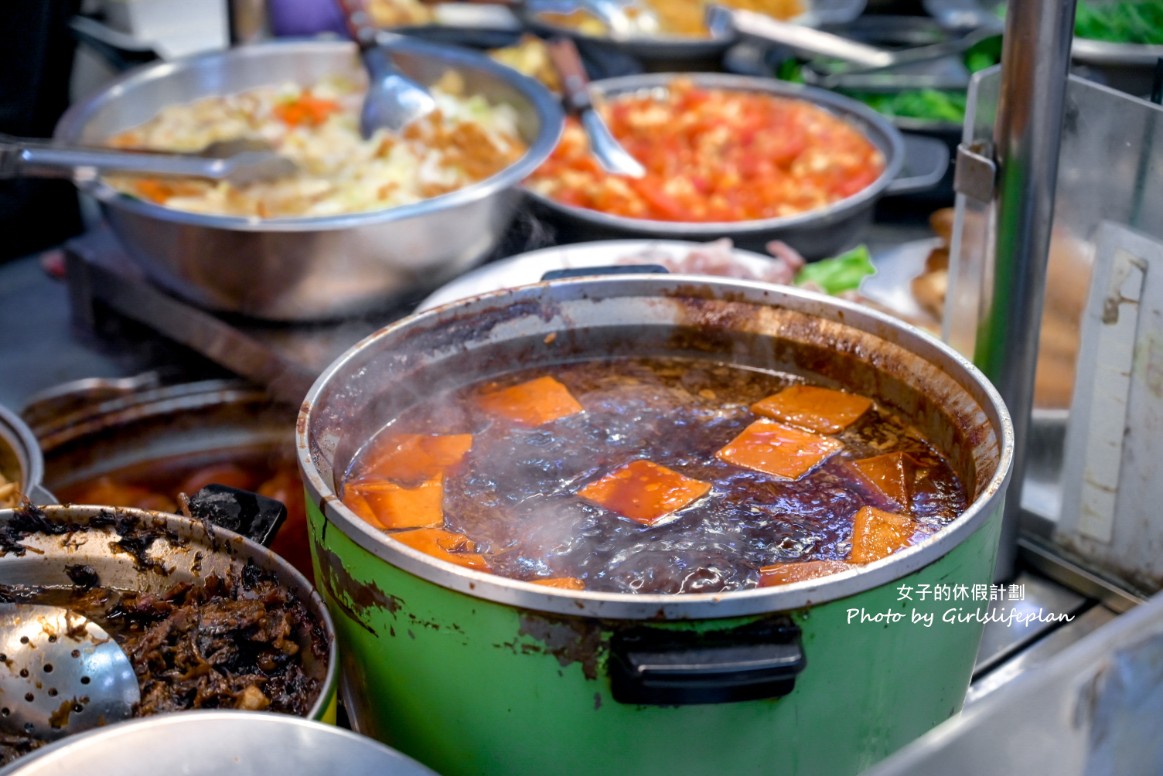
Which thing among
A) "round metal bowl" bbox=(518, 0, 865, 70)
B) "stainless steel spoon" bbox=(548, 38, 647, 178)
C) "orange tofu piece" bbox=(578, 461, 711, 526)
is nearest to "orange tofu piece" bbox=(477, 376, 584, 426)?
"orange tofu piece" bbox=(578, 461, 711, 526)

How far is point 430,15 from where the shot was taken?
4.16 metres

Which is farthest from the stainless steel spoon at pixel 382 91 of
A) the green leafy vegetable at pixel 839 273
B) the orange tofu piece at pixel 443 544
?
the orange tofu piece at pixel 443 544

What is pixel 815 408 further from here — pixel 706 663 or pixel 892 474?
pixel 706 663

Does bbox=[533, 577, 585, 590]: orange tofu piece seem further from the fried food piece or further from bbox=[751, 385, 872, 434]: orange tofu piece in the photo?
the fried food piece

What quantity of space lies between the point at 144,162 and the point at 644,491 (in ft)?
4.41

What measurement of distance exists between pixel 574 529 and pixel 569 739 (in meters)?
0.29

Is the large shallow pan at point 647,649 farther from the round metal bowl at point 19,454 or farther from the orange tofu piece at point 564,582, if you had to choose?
the round metal bowl at point 19,454

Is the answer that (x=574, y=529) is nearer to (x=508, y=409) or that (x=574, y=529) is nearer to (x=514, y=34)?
(x=508, y=409)

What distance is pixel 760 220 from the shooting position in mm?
2615

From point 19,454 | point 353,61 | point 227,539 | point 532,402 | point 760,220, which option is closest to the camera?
point 227,539

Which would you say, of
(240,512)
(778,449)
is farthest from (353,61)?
(778,449)

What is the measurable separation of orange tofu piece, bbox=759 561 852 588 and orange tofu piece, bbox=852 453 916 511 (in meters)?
0.18

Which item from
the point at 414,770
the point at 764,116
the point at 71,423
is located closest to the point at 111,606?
the point at 414,770

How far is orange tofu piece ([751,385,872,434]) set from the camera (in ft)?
4.83
